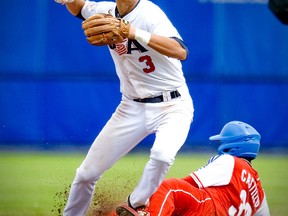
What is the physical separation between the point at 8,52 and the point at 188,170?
227cm

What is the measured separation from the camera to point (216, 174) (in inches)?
197

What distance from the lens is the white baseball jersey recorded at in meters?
5.25

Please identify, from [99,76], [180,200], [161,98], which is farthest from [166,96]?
[99,76]

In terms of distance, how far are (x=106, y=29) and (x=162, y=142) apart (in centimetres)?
79

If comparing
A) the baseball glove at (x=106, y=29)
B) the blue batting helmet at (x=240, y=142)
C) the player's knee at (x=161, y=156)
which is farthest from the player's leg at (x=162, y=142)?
the baseball glove at (x=106, y=29)

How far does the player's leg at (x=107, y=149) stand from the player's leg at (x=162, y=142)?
5.9 inches

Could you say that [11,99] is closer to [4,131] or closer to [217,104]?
[4,131]

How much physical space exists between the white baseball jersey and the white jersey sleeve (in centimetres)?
66

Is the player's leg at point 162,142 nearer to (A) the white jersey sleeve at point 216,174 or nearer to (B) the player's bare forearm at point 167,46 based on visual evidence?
(A) the white jersey sleeve at point 216,174

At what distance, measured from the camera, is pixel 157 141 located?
5020mm

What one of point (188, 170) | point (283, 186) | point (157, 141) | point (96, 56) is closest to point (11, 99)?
point (96, 56)

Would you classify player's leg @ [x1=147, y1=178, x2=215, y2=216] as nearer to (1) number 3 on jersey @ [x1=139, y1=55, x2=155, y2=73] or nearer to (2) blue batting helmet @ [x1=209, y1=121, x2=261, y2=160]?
(2) blue batting helmet @ [x1=209, y1=121, x2=261, y2=160]

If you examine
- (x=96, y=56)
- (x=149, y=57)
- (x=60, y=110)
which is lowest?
(x=60, y=110)

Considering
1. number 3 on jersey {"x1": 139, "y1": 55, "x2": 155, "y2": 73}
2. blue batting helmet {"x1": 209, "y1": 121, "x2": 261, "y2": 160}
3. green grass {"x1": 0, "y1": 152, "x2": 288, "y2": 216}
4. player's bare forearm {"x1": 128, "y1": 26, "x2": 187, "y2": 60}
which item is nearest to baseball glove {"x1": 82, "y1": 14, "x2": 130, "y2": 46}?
player's bare forearm {"x1": 128, "y1": 26, "x2": 187, "y2": 60}
